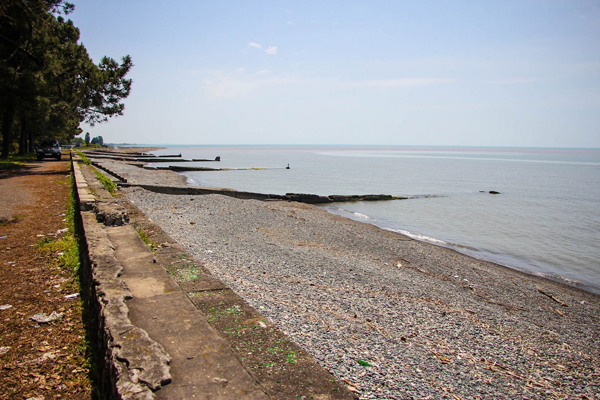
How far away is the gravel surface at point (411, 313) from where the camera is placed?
4.03 metres

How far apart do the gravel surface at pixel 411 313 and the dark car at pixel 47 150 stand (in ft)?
90.8

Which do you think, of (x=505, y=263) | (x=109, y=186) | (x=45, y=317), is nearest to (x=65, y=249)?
(x=45, y=317)

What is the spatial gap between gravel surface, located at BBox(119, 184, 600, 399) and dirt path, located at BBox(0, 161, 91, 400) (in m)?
2.20

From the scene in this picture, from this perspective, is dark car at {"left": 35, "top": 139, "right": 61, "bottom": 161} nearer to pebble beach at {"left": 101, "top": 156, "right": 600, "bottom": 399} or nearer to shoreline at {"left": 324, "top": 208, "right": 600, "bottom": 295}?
pebble beach at {"left": 101, "top": 156, "right": 600, "bottom": 399}

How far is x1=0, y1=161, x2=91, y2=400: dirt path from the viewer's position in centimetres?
303

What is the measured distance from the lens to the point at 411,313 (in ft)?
19.0

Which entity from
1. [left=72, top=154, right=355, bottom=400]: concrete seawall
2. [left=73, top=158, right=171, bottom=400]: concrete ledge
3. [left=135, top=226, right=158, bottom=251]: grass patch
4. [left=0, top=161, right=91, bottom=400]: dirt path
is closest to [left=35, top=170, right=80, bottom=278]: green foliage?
[left=0, top=161, right=91, bottom=400]: dirt path

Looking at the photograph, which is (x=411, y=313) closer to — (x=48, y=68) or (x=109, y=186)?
(x=109, y=186)

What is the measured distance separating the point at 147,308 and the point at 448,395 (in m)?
3.03

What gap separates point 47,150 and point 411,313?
36.3m

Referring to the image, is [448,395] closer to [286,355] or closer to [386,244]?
[286,355]

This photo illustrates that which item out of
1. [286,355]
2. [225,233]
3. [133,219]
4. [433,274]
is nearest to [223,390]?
[286,355]

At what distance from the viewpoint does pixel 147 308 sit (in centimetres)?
A: 340

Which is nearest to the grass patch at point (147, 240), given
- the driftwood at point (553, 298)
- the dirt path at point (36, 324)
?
the dirt path at point (36, 324)
